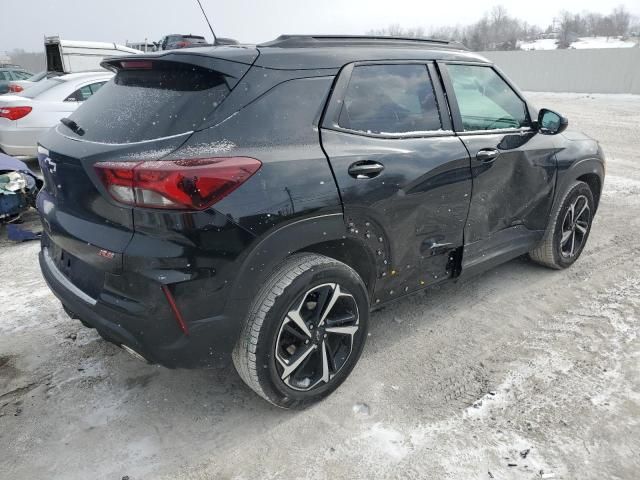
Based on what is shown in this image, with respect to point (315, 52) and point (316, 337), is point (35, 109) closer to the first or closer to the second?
point (315, 52)

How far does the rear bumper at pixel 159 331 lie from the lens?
2125mm

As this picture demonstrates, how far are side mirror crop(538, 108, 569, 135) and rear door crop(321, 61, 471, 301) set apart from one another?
1.00 metres

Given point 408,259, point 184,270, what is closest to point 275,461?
point 184,270

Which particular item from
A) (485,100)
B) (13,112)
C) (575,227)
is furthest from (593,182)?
(13,112)

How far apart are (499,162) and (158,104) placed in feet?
6.96

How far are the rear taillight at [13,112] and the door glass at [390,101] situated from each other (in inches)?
260

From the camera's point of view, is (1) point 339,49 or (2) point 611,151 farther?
(2) point 611,151

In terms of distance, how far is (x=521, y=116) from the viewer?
11.9 ft

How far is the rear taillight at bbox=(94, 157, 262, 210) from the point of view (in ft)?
6.61

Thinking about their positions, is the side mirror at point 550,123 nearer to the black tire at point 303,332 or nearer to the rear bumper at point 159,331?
the black tire at point 303,332

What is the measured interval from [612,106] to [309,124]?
19.7 m

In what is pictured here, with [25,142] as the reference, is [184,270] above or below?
above

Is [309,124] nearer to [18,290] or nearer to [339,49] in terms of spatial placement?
[339,49]

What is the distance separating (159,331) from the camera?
84.4 inches
